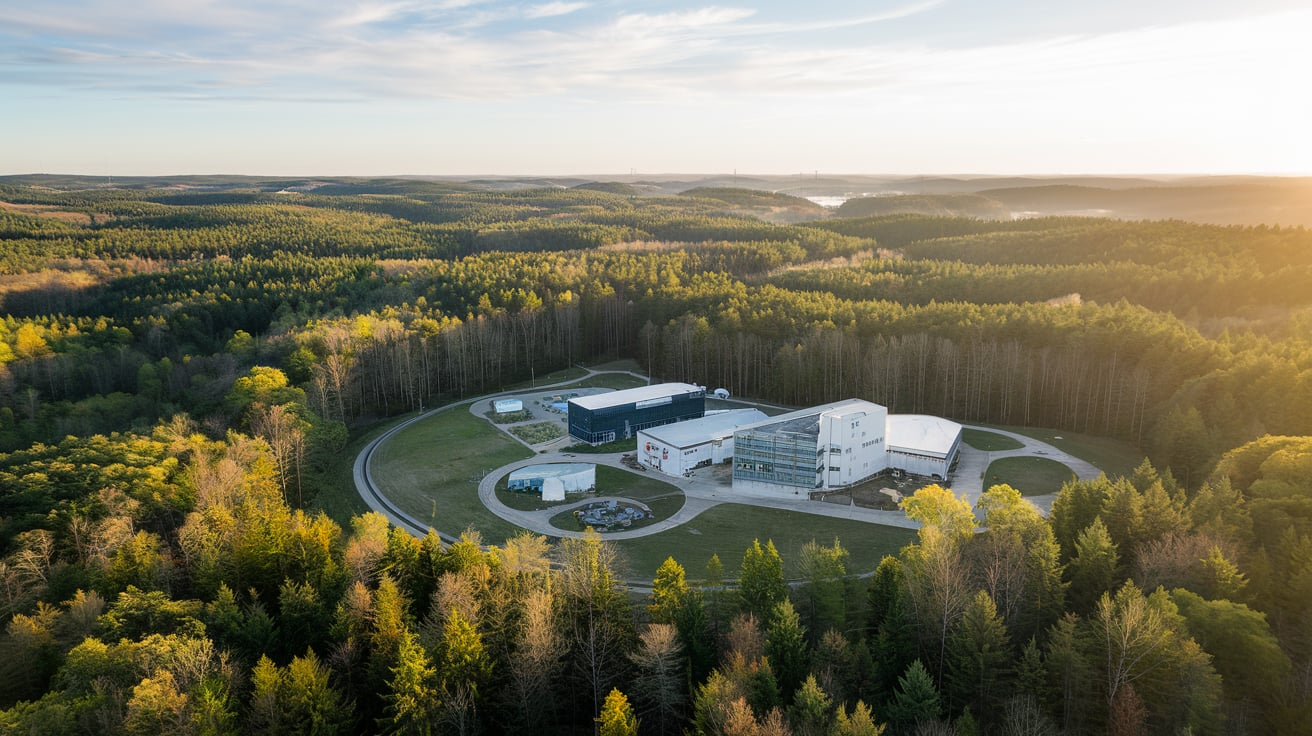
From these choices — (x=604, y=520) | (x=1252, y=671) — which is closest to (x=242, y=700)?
(x=604, y=520)

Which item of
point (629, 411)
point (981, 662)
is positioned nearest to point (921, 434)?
point (629, 411)

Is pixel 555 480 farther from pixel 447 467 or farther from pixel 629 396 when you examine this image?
pixel 629 396

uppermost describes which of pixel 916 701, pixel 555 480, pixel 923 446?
pixel 916 701

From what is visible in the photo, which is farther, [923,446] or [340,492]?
[923,446]

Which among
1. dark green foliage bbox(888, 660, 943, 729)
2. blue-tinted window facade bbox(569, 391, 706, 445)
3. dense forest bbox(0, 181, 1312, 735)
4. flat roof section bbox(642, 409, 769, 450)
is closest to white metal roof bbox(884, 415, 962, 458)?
dense forest bbox(0, 181, 1312, 735)

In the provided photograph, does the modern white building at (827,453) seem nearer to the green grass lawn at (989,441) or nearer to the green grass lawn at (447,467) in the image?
the green grass lawn at (989,441)

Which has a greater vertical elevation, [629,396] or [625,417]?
[629,396]

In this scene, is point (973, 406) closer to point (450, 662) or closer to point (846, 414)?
point (846, 414)
